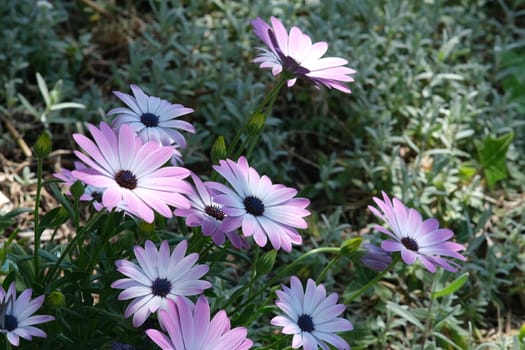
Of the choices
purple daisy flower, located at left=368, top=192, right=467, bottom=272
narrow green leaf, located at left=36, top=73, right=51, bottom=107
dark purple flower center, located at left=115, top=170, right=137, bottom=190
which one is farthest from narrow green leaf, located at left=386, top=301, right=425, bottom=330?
narrow green leaf, located at left=36, top=73, right=51, bottom=107

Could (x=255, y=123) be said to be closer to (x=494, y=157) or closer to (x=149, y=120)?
(x=149, y=120)

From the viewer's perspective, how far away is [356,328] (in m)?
2.12

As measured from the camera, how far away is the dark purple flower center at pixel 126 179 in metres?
1.26

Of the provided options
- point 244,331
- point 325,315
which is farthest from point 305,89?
point 244,331

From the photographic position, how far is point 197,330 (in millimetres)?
1218

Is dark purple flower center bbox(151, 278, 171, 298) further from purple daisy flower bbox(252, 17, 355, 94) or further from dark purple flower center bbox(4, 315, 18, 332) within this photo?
purple daisy flower bbox(252, 17, 355, 94)

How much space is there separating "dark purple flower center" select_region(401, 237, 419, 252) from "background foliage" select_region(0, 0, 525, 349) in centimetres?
80

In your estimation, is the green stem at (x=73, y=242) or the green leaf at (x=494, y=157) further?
the green leaf at (x=494, y=157)

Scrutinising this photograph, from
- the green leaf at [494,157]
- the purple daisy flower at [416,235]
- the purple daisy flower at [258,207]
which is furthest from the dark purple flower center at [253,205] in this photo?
the green leaf at [494,157]

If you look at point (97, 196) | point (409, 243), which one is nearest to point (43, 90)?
point (97, 196)

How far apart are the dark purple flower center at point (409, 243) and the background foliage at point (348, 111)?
80 cm

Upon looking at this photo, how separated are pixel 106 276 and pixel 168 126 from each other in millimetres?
312

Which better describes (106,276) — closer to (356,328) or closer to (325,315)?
(325,315)

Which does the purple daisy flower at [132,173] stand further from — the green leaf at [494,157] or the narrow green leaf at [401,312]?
the green leaf at [494,157]
